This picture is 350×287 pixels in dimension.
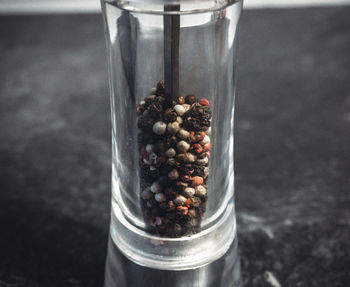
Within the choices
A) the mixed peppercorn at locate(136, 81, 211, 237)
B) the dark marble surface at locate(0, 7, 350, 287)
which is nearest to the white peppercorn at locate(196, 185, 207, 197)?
the mixed peppercorn at locate(136, 81, 211, 237)

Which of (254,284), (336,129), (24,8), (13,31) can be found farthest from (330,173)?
(24,8)

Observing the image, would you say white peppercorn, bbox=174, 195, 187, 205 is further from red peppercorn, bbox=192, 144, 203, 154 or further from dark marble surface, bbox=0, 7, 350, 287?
dark marble surface, bbox=0, 7, 350, 287

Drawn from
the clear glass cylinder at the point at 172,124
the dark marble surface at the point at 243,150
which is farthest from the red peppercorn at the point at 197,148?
the dark marble surface at the point at 243,150

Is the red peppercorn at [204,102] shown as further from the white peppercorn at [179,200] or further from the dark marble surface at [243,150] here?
the dark marble surface at [243,150]

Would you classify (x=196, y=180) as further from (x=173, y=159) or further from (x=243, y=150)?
(x=243, y=150)

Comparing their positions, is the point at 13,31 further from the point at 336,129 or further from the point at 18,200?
the point at 336,129

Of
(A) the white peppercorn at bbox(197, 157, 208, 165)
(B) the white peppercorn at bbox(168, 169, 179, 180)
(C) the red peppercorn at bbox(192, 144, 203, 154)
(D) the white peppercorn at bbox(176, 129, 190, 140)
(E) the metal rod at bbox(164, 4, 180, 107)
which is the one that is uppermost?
(E) the metal rod at bbox(164, 4, 180, 107)

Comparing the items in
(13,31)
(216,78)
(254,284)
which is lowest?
(254,284)

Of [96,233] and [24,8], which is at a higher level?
[24,8]
